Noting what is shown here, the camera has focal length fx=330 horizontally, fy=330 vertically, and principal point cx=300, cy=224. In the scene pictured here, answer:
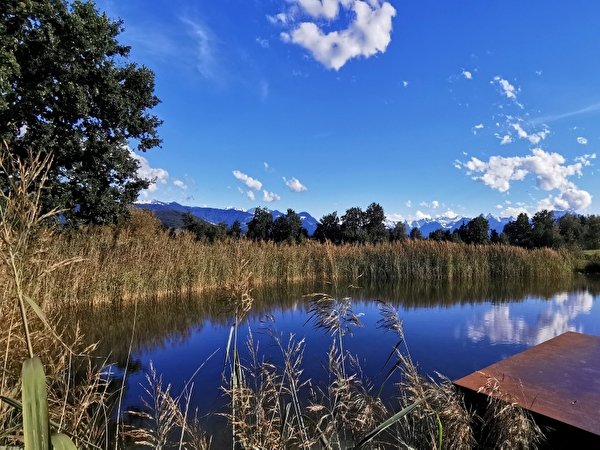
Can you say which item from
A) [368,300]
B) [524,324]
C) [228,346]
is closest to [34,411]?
[228,346]

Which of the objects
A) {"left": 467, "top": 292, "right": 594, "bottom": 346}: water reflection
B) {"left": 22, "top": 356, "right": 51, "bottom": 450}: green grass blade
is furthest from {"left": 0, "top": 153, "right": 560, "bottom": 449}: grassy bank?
{"left": 467, "top": 292, "right": 594, "bottom": 346}: water reflection

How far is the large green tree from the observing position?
841cm

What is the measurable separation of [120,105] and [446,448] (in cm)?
1109

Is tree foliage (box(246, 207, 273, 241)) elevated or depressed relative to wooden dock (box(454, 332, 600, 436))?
elevated

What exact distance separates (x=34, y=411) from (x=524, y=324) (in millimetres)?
7164

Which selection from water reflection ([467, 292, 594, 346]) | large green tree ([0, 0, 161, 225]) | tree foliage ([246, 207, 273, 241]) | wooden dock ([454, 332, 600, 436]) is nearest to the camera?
wooden dock ([454, 332, 600, 436])

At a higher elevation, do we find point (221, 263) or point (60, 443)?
point (60, 443)

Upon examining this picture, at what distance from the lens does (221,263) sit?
33.2 feet

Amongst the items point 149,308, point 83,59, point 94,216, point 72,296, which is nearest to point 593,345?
point 149,308

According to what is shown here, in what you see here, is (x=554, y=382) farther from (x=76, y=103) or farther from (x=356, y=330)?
(x=76, y=103)

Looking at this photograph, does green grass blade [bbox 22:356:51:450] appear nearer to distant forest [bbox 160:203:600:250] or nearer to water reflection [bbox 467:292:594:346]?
water reflection [bbox 467:292:594:346]

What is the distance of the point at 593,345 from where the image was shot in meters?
2.78

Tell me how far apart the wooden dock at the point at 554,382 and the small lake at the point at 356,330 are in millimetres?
856

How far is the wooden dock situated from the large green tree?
9952mm
